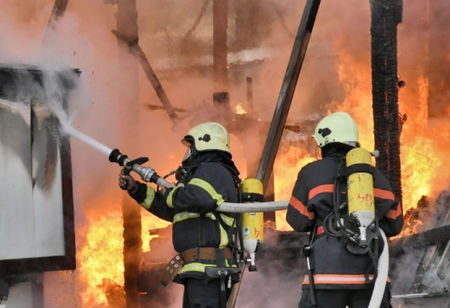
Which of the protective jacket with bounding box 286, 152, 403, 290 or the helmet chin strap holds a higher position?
the helmet chin strap

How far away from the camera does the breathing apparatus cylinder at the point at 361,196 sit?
16.0ft

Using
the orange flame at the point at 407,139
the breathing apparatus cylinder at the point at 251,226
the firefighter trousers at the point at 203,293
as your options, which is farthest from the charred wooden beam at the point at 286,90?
the orange flame at the point at 407,139

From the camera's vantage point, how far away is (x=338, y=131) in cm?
530

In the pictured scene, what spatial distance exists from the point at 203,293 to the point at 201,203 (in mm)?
621

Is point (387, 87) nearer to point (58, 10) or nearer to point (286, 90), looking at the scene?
point (286, 90)

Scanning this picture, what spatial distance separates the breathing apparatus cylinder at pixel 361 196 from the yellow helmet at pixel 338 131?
0.36 metres

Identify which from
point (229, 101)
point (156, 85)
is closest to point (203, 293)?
point (156, 85)

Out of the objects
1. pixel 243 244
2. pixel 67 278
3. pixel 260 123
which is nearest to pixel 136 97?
pixel 260 123

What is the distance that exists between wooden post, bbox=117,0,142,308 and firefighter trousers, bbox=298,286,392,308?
4.03 metres

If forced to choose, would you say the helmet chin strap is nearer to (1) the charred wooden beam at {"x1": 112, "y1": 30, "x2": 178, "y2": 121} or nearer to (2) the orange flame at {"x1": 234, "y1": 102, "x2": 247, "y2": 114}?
(1) the charred wooden beam at {"x1": 112, "y1": 30, "x2": 178, "y2": 121}

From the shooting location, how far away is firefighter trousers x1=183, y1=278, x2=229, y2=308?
5.54 metres

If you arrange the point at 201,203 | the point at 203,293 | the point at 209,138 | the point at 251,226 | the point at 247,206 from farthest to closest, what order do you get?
the point at 251,226 → the point at 209,138 → the point at 247,206 → the point at 203,293 → the point at 201,203

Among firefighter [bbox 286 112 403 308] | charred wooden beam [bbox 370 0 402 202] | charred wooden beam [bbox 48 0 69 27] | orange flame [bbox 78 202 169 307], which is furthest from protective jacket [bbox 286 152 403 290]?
orange flame [bbox 78 202 169 307]

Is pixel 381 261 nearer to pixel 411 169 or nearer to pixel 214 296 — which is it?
pixel 214 296
